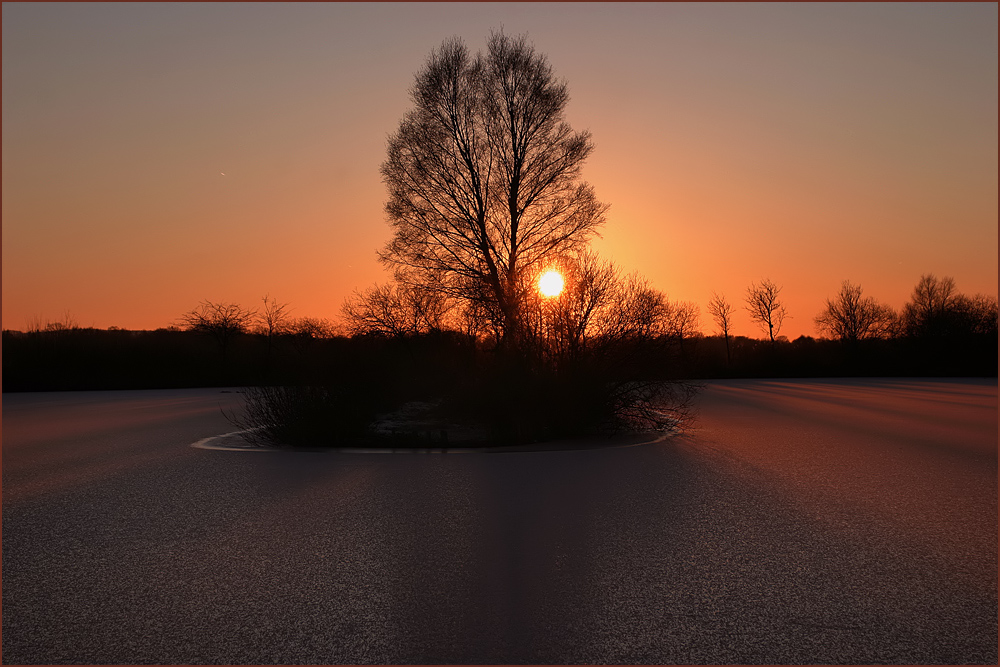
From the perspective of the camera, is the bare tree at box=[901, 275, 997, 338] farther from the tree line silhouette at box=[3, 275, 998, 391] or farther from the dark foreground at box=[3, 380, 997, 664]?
the dark foreground at box=[3, 380, 997, 664]

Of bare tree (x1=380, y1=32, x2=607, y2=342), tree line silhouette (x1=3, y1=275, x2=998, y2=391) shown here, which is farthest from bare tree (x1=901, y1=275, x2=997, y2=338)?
bare tree (x1=380, y1=32, x2=607, y2=342)

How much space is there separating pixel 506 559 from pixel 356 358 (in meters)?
8.73

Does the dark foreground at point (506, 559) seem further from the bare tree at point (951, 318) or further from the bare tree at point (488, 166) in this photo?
the bare tree at point (951, 318)

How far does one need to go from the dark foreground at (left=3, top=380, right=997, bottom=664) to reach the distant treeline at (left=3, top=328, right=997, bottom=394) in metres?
3.30

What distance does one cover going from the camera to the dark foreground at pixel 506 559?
378 cm

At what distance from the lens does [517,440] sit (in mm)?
13008

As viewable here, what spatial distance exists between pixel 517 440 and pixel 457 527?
Result: 6.70 meters

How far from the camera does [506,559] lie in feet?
17.4

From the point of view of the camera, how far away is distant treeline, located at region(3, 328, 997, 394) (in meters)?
13.7

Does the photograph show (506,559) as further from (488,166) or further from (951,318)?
(951,318)

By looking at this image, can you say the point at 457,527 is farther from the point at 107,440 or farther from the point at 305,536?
the point at 107,440

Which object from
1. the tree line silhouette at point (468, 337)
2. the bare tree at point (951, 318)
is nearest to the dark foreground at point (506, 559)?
the tree line silhouette at point (468, 337)

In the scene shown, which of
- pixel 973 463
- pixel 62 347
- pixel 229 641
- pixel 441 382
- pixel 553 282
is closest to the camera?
pixel 229 641

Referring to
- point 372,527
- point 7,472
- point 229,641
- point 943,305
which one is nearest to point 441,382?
point 7,472
